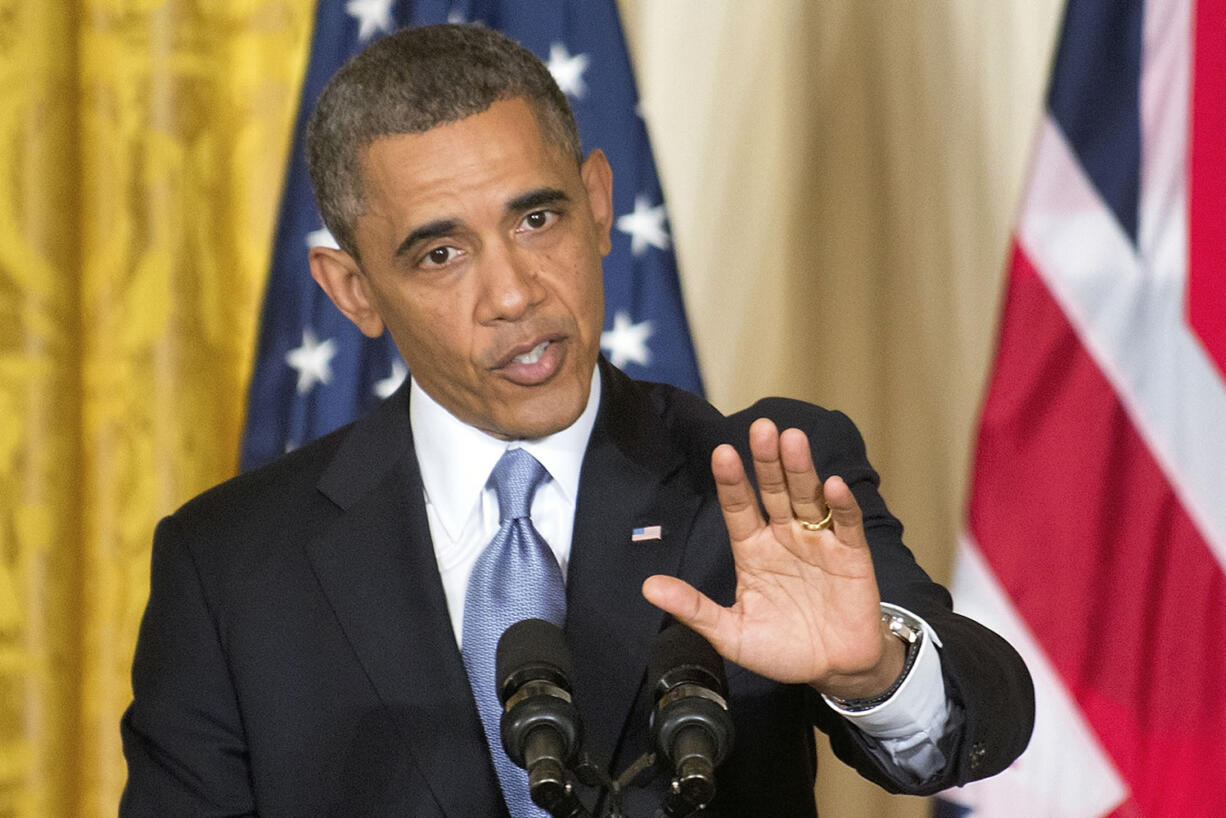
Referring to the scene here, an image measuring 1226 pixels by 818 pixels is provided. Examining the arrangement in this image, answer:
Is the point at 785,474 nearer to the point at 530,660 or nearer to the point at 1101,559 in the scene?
the point at 530,660

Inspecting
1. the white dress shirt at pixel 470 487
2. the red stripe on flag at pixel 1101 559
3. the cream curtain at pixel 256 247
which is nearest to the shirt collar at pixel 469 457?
the white dress shirt at pixel 470 487

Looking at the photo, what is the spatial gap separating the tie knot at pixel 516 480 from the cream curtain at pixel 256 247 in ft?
3.36

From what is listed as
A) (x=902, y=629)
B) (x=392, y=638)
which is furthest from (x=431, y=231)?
(x=902, y=629)

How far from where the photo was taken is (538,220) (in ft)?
5.96

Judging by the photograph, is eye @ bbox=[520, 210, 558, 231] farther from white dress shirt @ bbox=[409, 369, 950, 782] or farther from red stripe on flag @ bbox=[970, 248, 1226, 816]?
red stripe on flag @ bbox=[970, 248, 1226, 816]

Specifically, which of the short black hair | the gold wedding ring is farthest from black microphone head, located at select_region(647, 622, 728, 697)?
the short black hair

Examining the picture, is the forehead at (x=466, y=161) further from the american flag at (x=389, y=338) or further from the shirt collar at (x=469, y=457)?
the american flag at (x=389, y=338)

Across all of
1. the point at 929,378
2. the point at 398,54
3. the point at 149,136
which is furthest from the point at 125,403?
the point at 929,378

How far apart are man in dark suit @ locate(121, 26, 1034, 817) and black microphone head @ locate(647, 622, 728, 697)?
496mm

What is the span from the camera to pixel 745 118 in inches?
110

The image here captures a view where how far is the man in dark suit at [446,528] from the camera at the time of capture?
1693 millimetres

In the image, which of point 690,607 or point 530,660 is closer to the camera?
point 530,660

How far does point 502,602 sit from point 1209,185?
5.61 feet

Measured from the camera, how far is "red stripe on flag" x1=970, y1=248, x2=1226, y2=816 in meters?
2.58
